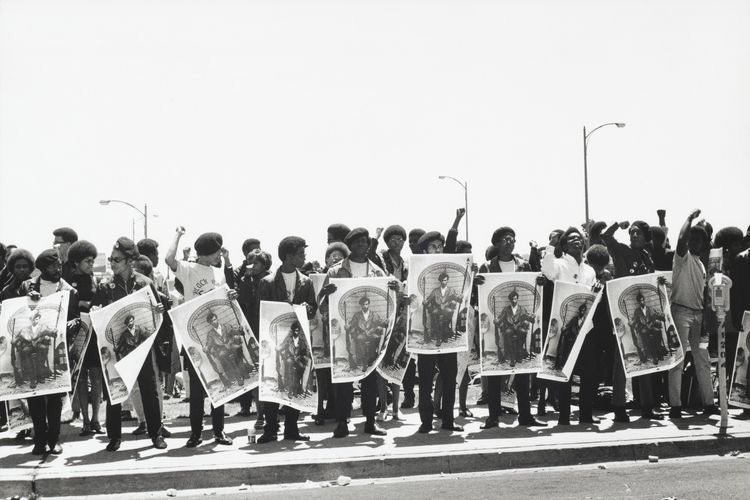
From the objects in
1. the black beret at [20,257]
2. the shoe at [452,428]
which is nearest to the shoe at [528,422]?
the shoe at [452,428]

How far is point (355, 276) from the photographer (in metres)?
8.27

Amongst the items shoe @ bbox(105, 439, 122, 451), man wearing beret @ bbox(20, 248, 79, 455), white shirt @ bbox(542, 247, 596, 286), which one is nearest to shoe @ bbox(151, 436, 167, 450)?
shoe @ bbox(105, 439, 122, 451)

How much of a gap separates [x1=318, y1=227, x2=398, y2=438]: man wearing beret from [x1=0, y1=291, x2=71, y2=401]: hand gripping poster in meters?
2.58

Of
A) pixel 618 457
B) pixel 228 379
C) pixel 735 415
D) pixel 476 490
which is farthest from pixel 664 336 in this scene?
pixel 228 379

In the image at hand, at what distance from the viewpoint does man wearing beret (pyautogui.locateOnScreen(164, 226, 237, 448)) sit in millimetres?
7766

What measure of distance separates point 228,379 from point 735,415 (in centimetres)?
571

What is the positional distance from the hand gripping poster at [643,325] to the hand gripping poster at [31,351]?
224 inches

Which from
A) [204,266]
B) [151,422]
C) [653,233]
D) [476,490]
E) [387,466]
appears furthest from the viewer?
[653,233]

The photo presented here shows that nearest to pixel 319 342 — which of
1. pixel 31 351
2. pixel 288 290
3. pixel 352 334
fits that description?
pixel 352 334

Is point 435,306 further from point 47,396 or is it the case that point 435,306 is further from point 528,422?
point 47,396

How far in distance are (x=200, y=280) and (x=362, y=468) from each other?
2.81 m

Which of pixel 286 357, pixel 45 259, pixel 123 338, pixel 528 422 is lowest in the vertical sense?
pixel 528 422

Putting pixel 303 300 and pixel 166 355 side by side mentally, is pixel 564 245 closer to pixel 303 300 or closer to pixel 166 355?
pixel 303 300

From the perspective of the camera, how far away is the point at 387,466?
6879 mm
